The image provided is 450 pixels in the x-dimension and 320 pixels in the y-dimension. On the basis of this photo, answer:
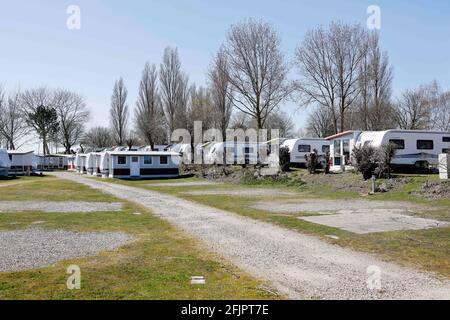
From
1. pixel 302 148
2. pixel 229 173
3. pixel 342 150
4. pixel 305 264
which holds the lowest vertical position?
pixel 305 264

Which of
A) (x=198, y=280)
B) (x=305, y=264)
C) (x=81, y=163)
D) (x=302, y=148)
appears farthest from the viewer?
(x=81, y=163)

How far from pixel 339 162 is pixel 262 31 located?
1231 centimetres

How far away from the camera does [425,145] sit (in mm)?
24625

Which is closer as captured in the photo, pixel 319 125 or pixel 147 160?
pixel 147 160

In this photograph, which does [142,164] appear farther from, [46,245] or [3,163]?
[46,245]

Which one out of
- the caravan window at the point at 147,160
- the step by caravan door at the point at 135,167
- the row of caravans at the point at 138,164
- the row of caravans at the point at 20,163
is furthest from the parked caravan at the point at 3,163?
the caravan window at the point at 147,160

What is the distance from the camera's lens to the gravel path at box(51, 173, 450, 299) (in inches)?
207

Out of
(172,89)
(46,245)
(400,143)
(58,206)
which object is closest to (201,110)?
(172,89)

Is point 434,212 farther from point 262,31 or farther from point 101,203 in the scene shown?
point 262,31

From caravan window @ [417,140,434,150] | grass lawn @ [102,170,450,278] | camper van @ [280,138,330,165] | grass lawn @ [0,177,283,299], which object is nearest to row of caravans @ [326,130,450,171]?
caravan window @ [417,140,434,150]

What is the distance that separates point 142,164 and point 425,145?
2373 centimetres

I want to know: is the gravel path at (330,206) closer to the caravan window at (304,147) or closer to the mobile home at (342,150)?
the mobile home at (342,150)

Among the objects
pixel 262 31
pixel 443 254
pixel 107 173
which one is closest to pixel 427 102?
pixel 262 31

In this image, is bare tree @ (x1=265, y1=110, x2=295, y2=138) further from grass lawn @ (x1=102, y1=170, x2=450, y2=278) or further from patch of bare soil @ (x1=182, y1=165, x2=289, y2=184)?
grass lawn @ (x1=102, y1=170, x2=450, y2=278)
